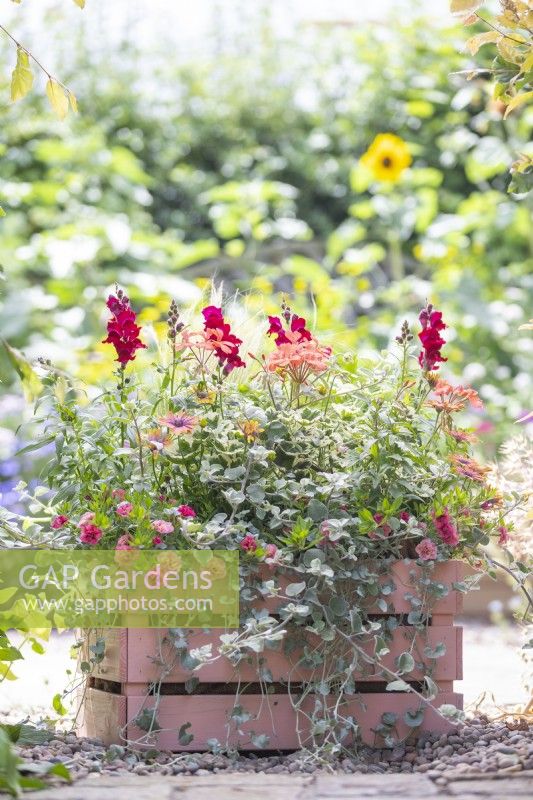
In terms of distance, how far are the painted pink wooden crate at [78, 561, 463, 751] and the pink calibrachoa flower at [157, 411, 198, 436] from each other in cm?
36

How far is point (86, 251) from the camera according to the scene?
201 inches

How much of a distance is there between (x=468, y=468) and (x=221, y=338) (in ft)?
1.82

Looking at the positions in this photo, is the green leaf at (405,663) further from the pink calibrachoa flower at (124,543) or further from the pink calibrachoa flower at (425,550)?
the pink calibrachoa flower at (124,543)

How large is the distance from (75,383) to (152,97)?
14.7ft

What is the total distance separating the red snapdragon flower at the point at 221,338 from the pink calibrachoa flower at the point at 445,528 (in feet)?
1.59

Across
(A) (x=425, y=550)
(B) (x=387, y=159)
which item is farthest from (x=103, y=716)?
(B) (x=387, y=159)

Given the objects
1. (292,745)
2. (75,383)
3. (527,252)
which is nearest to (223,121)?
(527,252)

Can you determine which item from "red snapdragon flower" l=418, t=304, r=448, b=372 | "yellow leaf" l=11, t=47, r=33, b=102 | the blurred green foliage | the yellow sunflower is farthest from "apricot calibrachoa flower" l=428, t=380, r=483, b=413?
the yellow sunflower

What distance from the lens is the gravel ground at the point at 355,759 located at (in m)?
1.60

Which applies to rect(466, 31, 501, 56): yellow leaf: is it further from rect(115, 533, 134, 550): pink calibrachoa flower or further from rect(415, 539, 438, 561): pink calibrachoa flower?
rect(115, 533, 134, 550): pink calibrachoa flower

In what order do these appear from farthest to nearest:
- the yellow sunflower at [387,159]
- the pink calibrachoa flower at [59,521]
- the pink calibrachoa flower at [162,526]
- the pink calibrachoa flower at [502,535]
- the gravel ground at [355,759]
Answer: the yellow sunflower at [387,159]
the pink calibrachoa flower at [502,535]
the pink calibrachoa flower at [59,521]
the pink calibrachoa flower at [162,526]
the gravel ground at [355,759]

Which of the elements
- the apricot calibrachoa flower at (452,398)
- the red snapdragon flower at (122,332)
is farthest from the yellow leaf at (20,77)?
the apricot calibrachoa flower at (452,398)

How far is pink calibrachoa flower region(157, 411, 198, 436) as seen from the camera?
1812 mm

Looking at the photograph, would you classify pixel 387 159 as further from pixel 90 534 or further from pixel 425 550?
pixel 90 534
